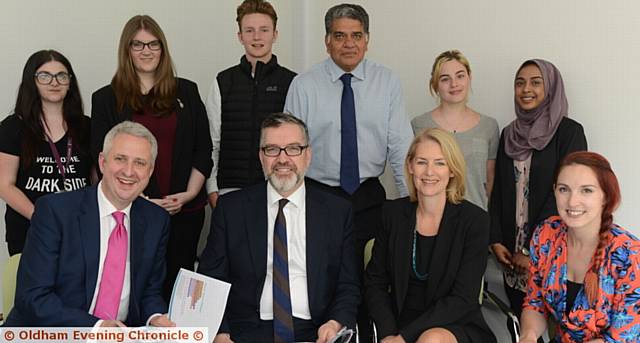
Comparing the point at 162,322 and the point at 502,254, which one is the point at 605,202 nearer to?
the point at 502,254

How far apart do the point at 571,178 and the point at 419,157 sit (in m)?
0.63

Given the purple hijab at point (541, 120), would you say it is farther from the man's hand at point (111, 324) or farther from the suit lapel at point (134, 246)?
the man's hand at point (111, 324)

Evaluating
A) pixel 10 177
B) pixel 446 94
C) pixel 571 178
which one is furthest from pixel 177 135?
pixel 571 178

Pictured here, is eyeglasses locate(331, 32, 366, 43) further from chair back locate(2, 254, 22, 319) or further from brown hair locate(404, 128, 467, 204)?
chair back locate(2, 254, 22, 319)

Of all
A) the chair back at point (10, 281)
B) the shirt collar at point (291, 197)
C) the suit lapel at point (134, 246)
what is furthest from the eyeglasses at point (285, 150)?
the chair back at point (10, 281)

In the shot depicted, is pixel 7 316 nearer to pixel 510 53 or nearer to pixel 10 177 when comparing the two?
pixel 10 177

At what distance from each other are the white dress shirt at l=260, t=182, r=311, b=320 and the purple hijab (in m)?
1.34

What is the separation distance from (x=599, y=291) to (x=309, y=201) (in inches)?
45.7

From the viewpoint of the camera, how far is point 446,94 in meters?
3.65

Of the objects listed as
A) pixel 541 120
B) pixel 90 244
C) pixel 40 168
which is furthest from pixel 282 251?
pixel 541 120

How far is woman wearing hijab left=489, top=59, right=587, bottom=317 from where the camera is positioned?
344 cm

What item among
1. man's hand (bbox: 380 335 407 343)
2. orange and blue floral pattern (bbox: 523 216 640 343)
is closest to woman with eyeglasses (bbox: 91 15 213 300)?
man's hand (bbox: 380 335 407 343)

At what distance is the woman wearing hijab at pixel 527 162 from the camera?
11.3 ft

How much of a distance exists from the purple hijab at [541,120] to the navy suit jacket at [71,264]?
194 centimetres
